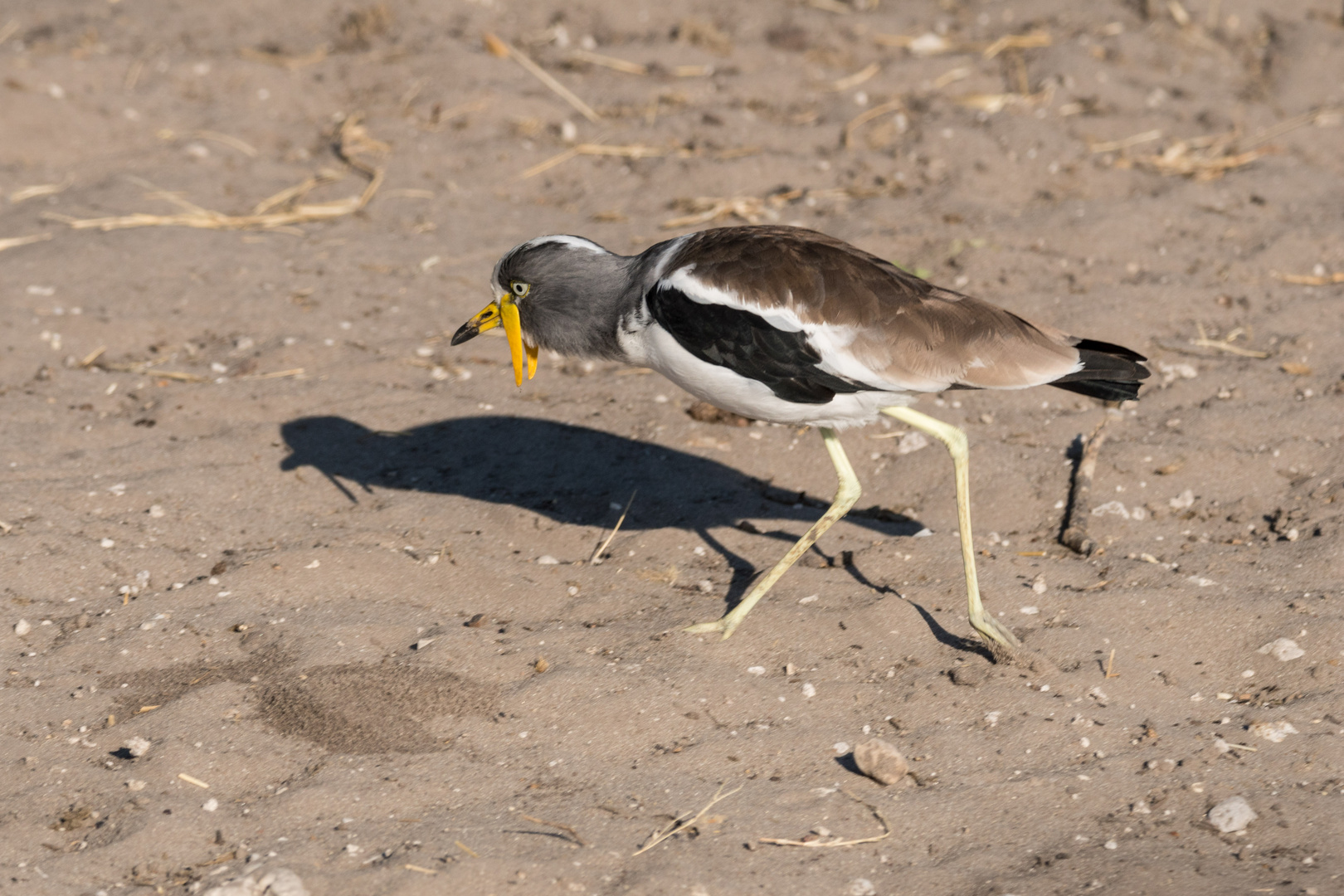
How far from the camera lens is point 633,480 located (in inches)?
208

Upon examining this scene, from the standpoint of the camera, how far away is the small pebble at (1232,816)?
3295mm

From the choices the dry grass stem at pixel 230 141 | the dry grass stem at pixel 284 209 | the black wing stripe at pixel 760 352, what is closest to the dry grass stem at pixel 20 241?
the dry grass stem at pixel 284 209

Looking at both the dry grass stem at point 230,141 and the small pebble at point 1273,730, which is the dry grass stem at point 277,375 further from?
the small pebble at point 1273,730

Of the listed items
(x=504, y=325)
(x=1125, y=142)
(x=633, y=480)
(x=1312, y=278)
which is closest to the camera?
(x=504, y=325)

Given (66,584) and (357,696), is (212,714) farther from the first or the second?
(66,584)

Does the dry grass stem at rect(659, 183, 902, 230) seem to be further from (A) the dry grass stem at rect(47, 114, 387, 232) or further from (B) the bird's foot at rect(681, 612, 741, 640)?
(B) the bird's foot at rect(681, 612, 741, 640)

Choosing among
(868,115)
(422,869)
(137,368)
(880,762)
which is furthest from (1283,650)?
(137,368)

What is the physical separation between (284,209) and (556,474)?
10.5ft

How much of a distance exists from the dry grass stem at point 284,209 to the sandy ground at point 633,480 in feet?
0.20

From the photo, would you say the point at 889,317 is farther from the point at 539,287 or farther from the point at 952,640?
the point at 539,287

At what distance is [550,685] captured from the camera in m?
3.82

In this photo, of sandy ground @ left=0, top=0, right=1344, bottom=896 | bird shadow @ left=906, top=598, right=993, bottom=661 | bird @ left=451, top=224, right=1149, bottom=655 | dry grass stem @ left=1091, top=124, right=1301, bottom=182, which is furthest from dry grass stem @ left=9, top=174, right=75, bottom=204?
dry grass stem @ left=1091, top=124, right=1301, bottom=182

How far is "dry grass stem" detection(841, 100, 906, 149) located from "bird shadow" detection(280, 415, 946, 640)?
3361 mm

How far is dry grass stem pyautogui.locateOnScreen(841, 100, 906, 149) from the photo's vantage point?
7.86m
